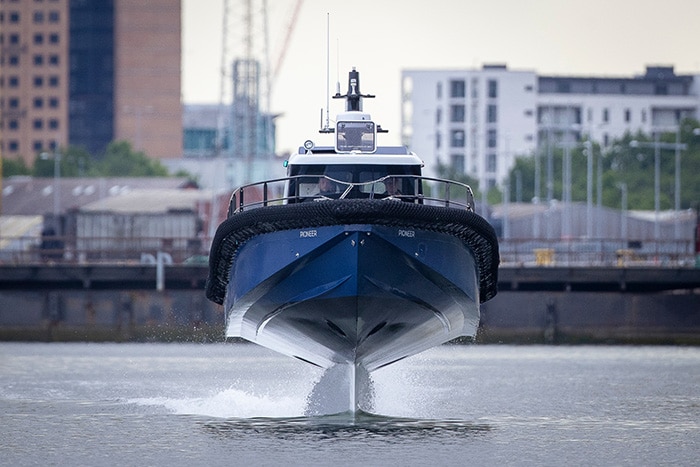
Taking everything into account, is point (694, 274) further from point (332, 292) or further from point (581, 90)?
point (581, 90)

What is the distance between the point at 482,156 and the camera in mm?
188250

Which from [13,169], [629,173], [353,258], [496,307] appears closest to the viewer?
[353,258]

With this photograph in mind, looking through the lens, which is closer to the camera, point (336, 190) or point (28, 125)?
Answer: point (336, 190)

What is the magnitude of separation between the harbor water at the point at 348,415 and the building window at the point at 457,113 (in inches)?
5465

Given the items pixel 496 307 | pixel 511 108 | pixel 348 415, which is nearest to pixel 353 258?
pixel 348 415

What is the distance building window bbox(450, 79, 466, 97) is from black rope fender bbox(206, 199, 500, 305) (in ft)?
525

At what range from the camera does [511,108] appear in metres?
187

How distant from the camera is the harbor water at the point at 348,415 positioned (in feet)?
93.5

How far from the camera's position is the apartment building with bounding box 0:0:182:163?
633 ft

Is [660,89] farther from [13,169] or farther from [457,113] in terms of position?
[13,169]

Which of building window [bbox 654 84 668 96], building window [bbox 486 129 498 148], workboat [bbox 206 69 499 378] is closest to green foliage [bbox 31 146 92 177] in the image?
building window [bbox 486 129 498 148]

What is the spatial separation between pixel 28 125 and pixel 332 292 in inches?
6784

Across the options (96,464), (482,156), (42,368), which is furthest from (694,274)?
(482,156)

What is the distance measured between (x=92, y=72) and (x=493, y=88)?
4334 cm
